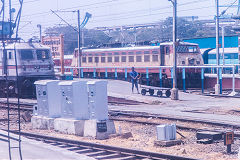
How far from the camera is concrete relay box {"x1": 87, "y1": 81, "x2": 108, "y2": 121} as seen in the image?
12.6 meters

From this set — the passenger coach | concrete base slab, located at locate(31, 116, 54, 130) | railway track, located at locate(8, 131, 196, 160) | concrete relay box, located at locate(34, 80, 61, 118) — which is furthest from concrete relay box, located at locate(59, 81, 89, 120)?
the passenger coach

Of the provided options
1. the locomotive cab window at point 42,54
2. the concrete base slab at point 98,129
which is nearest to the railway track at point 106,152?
the concrete base slab at point 98,129

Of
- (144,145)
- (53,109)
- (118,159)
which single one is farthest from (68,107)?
(118,159)

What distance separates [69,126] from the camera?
13.2 m

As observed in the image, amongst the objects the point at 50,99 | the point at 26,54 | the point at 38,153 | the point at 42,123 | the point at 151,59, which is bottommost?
the point at 42,123

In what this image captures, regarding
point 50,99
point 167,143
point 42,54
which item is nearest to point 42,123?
point 50,99

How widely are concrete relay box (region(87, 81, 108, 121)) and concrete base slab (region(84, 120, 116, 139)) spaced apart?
0.21 m

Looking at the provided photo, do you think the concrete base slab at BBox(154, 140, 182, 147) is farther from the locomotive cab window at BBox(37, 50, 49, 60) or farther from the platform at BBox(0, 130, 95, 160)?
the locomotive cab window at BBox(37, 50, 49, 60)

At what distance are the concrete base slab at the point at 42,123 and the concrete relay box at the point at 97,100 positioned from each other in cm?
196

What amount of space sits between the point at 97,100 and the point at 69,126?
133 cm

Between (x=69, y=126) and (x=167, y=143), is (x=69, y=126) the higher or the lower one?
the higher one

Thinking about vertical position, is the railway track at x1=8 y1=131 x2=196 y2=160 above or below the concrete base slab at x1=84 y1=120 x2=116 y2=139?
below

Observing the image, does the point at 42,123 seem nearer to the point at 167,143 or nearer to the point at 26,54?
the point at 167,143

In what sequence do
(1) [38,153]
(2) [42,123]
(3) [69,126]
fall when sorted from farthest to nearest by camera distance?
(2) [42,123]
(3) [69,126]
(1) [38,153]
